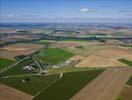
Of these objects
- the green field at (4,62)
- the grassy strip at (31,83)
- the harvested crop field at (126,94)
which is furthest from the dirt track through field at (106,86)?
the green field at (4,62)

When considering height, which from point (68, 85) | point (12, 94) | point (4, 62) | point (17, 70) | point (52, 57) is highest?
point (4, 62)

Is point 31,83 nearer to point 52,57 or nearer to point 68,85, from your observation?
point 68,85

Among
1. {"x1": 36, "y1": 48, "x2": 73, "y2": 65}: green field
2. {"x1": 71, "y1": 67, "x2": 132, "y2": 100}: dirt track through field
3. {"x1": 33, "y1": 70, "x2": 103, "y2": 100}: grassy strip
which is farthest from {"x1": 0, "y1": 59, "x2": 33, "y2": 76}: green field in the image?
{"x1": 71, "y1": 67, "x2": 132, "y2": 100}: dirt track through field

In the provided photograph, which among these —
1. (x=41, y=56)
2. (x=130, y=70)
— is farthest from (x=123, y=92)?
(x=41, y=56)

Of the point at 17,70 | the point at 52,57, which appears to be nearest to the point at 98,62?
the point at 52,57

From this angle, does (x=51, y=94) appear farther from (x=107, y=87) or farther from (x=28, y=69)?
(x=28, y=69)

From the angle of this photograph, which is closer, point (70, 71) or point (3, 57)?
point (70, 71)

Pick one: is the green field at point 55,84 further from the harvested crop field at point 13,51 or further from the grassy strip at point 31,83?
the harvested crop field at point 13,51
